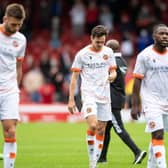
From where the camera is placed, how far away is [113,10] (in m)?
36.8

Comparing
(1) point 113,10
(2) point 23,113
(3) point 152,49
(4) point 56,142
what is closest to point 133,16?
(1) point 113,10

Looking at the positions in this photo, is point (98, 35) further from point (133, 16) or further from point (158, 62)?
point (133, 16)

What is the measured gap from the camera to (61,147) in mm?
19281

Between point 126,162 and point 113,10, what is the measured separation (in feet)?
71.4

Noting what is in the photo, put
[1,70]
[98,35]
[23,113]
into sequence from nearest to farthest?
[1,70], [98,35], [23,113]

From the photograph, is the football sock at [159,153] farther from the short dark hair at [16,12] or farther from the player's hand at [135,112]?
the short dark hair at [16,12]

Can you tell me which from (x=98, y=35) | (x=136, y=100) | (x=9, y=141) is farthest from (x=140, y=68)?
(x=9, y=141)

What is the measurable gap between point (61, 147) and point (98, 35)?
6.08m

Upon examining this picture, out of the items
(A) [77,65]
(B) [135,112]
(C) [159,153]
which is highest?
(A) [77,65]

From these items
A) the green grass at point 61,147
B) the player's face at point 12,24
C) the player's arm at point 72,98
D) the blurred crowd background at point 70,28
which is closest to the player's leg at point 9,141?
the player's face at point 12,24

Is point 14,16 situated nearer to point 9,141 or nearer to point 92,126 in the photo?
point 9,141

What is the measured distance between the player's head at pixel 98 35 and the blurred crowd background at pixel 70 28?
18.7m

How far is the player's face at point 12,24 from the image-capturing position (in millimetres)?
11797

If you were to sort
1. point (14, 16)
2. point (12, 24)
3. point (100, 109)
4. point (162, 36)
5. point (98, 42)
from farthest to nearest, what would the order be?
point (100, 109) → point (98, 42) → point (162, 36) → point (12, 24) → point (14, 16)
